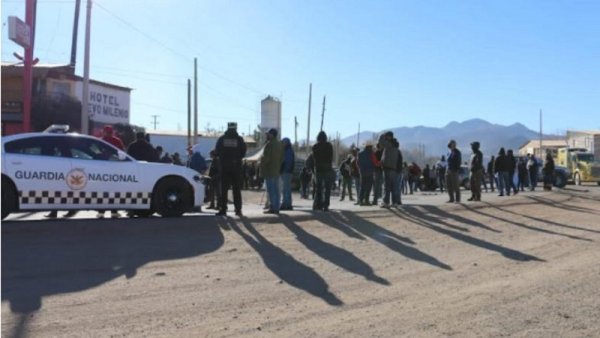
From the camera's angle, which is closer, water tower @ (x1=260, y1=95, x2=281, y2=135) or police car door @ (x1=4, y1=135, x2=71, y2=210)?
police car door @ (x1=4, y1=135, x2=71, y2=210)

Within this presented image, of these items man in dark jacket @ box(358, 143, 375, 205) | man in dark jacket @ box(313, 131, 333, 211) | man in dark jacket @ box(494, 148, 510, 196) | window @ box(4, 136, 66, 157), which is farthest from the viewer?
man in dark jacket @ box(494, 148, 510, 196)

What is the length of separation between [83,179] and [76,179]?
12 cm

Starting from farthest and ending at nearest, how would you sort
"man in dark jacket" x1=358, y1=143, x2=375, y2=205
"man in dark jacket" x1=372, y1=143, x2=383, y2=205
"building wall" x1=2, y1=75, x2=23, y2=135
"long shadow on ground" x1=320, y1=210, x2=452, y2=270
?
"building wall" x1=2, y1=75, x2=23, y2=135
"man in dark jacket" x1=372, y1=143, x2=383, y2=205
"man in dark jacket" x1=358, y1=143, x2=375, y2=205
"long shadow on ground" x1=320, y1=210, x2=452, y2=270

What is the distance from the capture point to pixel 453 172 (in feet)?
57.9

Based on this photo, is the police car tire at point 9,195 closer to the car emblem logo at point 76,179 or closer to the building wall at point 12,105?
the car emblem logo at point 76,179

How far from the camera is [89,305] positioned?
6.13 m


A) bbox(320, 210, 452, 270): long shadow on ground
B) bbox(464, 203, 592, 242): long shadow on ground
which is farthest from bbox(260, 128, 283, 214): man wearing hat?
bbox(464, 203, 592, 242): long shadow on ground

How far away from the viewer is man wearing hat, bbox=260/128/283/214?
41.8 ft

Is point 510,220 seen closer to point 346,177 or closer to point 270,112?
point 346,177

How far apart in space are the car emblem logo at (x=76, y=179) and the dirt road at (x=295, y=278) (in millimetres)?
657

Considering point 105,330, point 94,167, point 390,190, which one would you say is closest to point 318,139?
point 390,190

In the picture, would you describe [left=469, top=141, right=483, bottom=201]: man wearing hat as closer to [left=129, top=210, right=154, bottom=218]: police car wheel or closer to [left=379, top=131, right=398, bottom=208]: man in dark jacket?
[left=379, top=131, right=398, bottom=208]: man in dark jacket

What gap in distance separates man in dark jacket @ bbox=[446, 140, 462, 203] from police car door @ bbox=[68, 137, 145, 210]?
922cm

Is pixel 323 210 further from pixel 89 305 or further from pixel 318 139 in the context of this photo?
pixel 89 305
